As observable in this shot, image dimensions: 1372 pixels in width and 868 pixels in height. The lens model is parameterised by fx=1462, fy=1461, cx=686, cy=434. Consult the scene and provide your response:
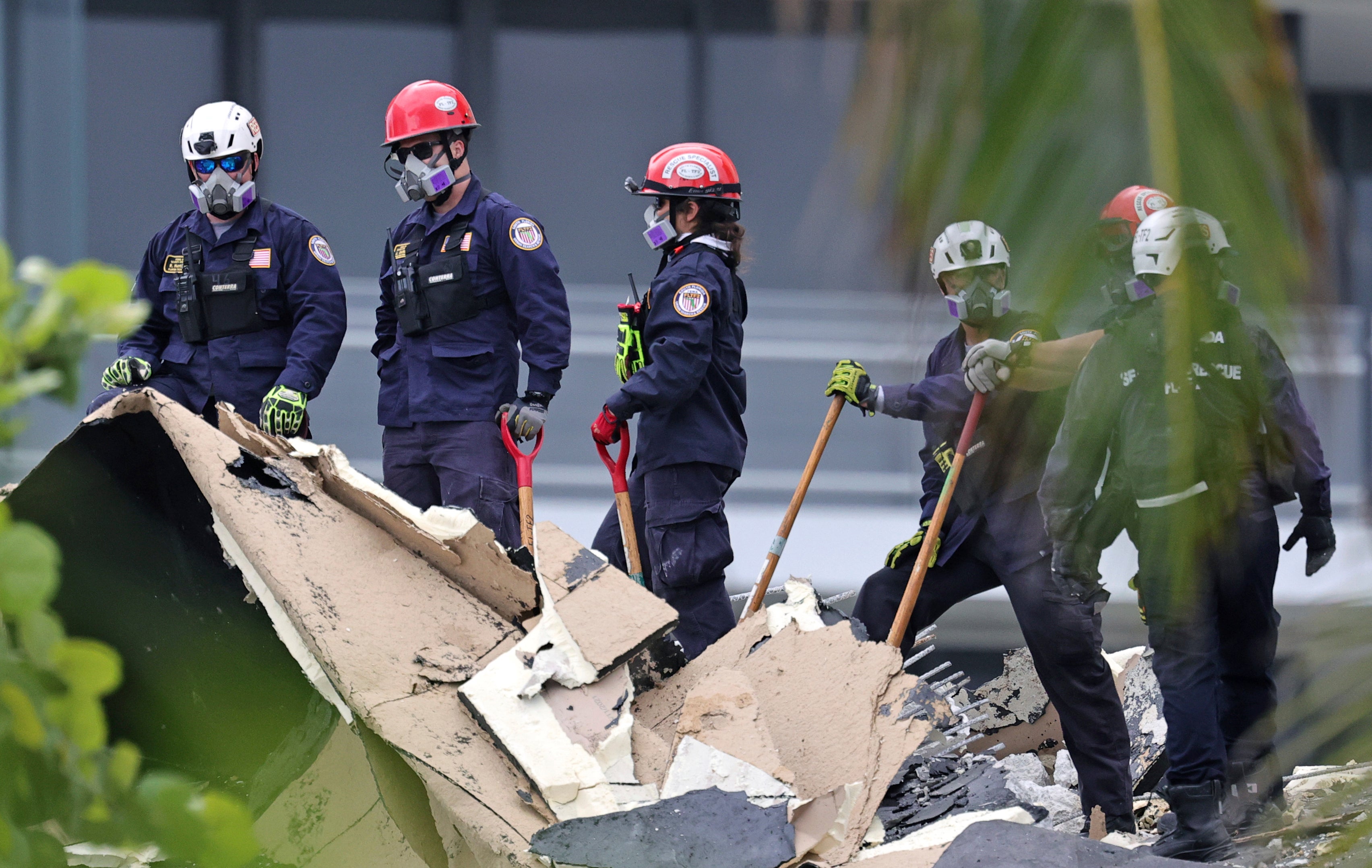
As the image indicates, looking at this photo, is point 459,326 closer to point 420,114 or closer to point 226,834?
point 420,114

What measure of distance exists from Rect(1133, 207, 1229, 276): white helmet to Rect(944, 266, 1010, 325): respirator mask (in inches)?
2.8

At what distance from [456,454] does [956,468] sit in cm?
155

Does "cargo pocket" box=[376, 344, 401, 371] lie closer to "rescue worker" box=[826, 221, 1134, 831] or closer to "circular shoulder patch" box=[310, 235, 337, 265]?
"circular shoulder patch" box=[310, 235, 337, 265]

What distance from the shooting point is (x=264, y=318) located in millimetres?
4645

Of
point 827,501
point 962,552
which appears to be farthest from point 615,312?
point 962,552

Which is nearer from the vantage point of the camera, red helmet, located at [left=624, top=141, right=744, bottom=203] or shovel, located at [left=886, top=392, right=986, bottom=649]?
shovel, located at [left=886, top=392, right=986, bottom=649]

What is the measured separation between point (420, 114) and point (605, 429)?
1.15 meters

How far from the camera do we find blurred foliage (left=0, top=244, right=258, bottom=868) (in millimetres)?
571

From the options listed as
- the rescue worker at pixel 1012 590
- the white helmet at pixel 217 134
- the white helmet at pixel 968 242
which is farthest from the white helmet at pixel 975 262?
the white helmet at pixel 217 134

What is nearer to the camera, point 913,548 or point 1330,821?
point 1330,821

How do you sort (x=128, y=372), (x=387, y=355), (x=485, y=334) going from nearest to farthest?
(x=128, y=372) < (x=485, y=334) < (x=387, y=355)

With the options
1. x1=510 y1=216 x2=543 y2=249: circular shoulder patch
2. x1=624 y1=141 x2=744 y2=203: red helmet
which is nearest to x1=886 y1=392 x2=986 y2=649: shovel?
x1=624 y1=141 x2=744 y2=203: red helmet

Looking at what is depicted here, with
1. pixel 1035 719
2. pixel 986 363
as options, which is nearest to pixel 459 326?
pixel 1035 719

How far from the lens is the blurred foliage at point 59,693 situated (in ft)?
1.87
